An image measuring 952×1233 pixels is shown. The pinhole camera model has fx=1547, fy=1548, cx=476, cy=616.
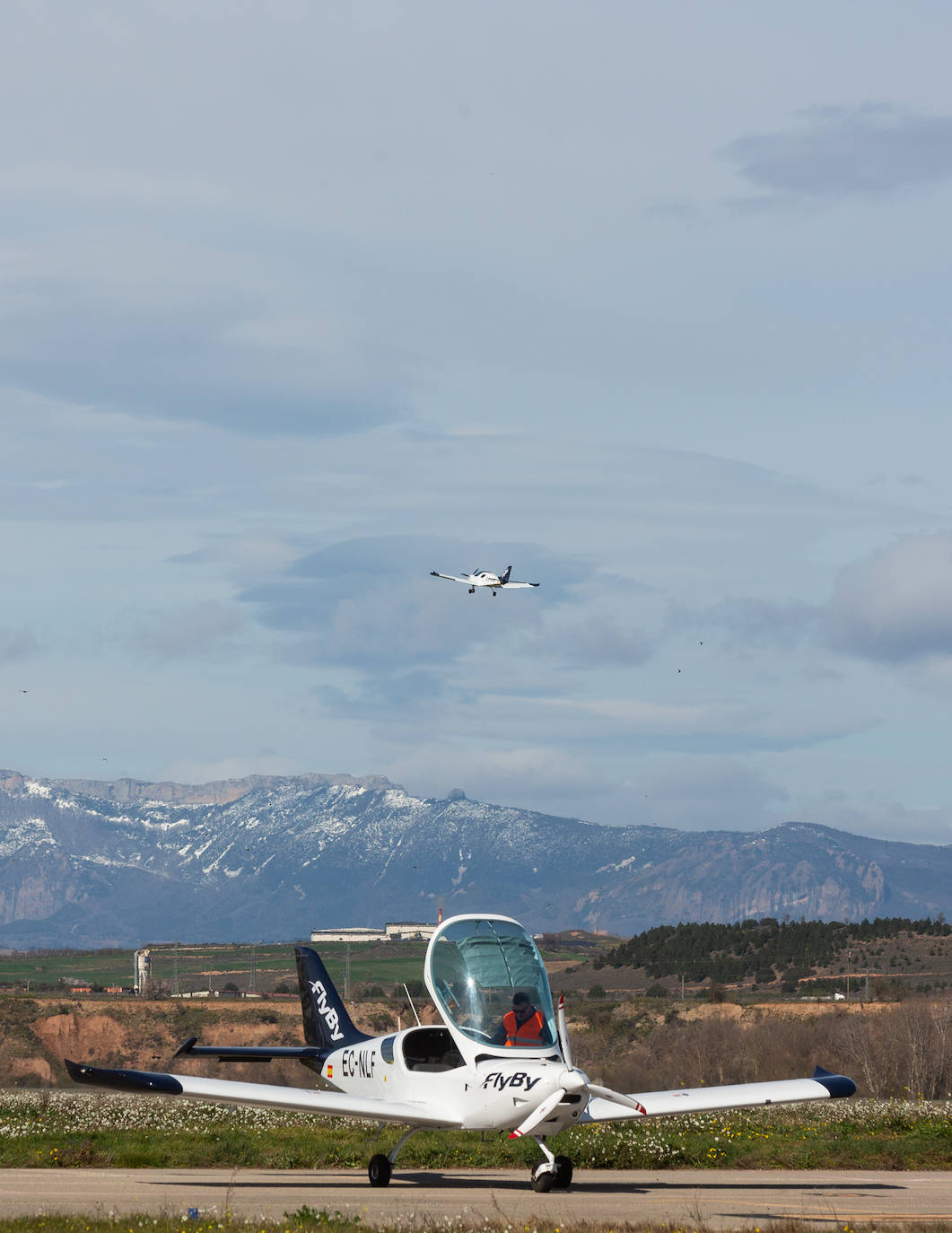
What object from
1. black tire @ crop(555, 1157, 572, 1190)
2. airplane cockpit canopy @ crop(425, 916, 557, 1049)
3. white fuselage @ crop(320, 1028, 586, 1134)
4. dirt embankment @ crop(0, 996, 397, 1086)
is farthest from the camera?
dirt embankment @ crop(0, 996, 397, 1086)

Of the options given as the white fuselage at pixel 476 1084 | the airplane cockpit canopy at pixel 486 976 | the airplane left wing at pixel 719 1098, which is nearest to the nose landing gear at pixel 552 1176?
the airplane left wing at pixel 719 1098

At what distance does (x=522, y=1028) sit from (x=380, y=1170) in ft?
12.0

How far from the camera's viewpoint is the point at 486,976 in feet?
73.6

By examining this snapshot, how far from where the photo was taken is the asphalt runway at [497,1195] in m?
20.1

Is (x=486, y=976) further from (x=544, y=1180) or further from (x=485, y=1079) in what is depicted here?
(x=544, y=1180)

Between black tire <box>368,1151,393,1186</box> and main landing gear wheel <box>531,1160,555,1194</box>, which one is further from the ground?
main landing gear wheel <box>531,1160,555,1194</box>

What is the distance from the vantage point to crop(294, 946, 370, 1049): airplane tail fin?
2830 centimetres

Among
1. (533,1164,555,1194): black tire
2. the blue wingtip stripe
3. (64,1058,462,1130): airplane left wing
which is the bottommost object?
(533,1164,555,1194): black tire

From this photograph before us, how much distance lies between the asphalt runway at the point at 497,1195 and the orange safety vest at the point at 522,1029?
2.19 m

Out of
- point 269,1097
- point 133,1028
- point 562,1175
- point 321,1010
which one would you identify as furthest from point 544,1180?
point 133,1028

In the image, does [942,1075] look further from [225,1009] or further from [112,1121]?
[225,1009]

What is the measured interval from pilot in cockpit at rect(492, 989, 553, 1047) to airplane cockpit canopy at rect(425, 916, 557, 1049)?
1cm

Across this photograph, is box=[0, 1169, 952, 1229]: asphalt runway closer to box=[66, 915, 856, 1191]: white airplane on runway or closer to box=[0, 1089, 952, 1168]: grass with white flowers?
box=[0, 1089, 952, 1168]: grass with white flowers

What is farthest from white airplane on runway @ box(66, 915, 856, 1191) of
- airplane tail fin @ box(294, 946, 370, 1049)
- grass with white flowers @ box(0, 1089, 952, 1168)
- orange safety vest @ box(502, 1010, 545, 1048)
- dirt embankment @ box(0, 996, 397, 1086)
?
dirt embankment @ box(0, 996, 397, 1086)
